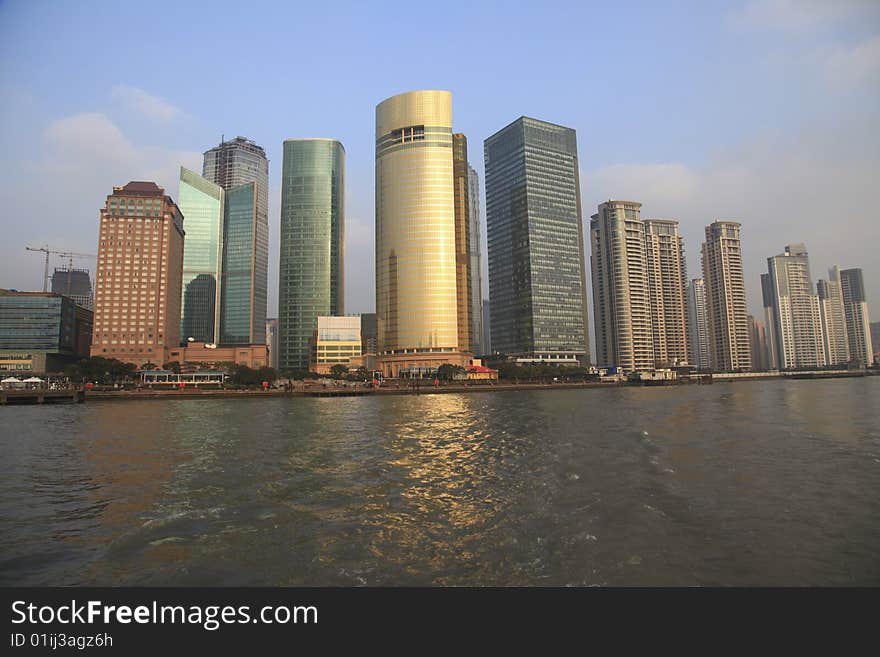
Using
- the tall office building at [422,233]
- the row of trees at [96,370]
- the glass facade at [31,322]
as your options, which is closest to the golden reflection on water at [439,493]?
the row of trees at [96,370]

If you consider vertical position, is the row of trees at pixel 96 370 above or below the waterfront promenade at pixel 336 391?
above

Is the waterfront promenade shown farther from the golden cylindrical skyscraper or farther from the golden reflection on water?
the golden reflection on water

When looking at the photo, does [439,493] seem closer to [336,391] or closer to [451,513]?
[451,513]

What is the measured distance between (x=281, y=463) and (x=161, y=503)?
31.4ft

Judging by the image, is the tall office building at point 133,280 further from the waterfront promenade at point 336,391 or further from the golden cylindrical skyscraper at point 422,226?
the golden cylindrical skyscraper at point 422,226

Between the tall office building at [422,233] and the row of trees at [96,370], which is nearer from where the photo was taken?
the row of trees at [96,370]

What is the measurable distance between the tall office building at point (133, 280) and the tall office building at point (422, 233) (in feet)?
289

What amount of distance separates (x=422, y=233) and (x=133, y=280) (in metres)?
112

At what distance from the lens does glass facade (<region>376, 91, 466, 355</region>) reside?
19262cm

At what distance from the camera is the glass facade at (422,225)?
19262 centimetres

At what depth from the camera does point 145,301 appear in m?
192

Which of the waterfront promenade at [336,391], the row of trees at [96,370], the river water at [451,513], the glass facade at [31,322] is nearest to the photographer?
the river water at [451,513]
